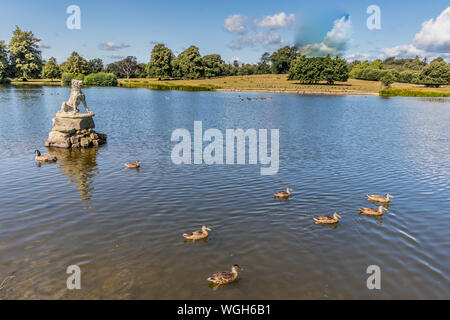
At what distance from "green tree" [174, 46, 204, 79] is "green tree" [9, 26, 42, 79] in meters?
71.4

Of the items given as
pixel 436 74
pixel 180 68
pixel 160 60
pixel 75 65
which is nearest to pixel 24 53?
Answer: pixel 75 65

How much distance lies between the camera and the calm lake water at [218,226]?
34.6 ft

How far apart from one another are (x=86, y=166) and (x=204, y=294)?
1719 centimetres

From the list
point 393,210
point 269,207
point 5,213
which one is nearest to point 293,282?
point 269,207

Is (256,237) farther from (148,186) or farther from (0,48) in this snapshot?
(0,48)

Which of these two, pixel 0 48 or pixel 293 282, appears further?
pixel 0 48

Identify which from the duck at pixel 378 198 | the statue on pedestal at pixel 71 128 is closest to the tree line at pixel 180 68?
the statue on pedestal at pixel 71 128

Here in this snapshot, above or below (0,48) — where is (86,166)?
below

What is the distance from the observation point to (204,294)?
10102 mm

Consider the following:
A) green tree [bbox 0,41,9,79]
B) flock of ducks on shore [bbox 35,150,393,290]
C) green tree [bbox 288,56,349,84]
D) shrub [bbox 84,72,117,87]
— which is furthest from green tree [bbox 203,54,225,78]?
flock of ducks on shore [bbox 35,150,393,290]

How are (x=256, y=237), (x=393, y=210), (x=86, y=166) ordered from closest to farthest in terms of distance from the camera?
(x=256, y=237)
(x=393, y=210)
(x=86, y=166)

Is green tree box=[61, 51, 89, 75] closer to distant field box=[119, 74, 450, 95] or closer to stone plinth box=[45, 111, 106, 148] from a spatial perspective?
distant field box=[119, 74, 450, 95]

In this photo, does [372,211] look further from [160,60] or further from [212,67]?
[212,67]

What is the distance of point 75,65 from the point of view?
17100 centimetres
